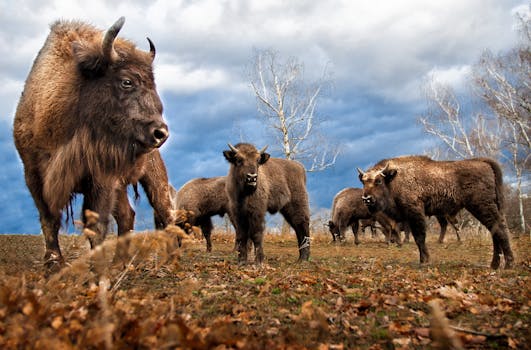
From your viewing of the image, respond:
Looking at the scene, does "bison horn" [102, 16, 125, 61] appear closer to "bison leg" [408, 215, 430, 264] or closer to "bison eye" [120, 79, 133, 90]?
"bison eye" [120, 79, 133, 90]

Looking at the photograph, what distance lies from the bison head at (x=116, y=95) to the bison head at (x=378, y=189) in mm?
7580

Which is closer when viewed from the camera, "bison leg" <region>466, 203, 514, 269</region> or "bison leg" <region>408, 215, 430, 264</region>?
"bison leg" <region>466, 203, 514, 269</region>

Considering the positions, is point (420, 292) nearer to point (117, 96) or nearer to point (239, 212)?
point (117, 96)

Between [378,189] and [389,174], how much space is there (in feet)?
1.57

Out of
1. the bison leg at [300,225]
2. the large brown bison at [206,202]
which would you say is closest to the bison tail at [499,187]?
the bison leg at [300,225]

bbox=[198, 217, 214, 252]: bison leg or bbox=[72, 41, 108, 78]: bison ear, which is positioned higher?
bbox=[72, 41, 108, 78]: bison ear

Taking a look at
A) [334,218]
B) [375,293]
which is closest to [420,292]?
[375,293]

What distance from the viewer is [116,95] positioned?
5.94m

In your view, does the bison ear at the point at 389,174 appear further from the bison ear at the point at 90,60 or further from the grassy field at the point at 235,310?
the bison ear at the point at 90,60

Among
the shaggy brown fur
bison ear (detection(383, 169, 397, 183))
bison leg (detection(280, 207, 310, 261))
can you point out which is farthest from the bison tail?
the shaggy brown fur

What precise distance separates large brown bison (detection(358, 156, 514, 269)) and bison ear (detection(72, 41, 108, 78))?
26.4 feet

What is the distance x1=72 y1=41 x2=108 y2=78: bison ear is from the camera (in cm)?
601

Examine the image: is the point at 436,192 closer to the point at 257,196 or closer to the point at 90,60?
the point at 257,196

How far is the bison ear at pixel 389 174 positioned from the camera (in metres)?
12.2
